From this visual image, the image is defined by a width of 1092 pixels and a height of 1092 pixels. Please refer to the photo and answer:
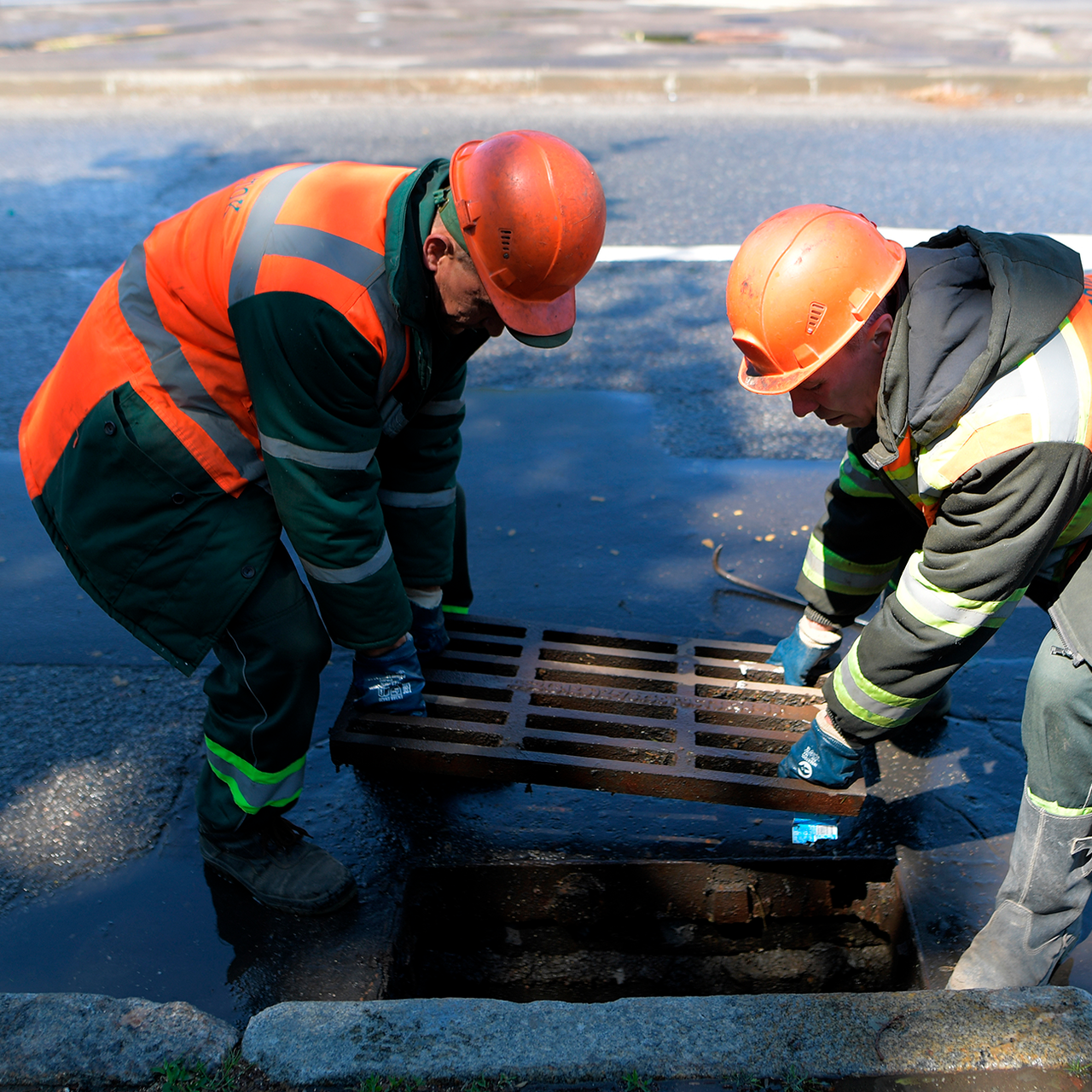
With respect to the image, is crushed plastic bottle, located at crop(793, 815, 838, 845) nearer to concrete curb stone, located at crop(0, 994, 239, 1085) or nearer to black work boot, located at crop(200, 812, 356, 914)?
black work boot, located at crop(200, 812, 356, 914)

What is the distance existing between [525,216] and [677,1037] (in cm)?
163

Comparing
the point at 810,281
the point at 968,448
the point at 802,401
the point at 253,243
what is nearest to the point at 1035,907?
the point at 968,448

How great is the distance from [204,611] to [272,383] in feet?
1.84

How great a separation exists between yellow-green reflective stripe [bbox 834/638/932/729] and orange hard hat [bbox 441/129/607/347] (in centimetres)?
107

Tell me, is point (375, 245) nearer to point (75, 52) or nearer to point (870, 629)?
point (870, 629)

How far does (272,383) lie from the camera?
203 cm


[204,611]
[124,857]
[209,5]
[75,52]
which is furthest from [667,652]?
[209,5]

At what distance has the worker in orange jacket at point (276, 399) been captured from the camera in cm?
202

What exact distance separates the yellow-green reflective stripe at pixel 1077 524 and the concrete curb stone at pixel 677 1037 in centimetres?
91

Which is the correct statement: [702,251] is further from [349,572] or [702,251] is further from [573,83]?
[573,83]

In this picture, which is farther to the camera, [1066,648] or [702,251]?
[702,251]

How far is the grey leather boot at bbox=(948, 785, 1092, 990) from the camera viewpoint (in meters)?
2.19

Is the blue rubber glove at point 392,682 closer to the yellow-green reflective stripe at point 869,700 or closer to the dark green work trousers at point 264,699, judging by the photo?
the dark green work trousers at point 264,699

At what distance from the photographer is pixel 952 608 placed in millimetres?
2055
